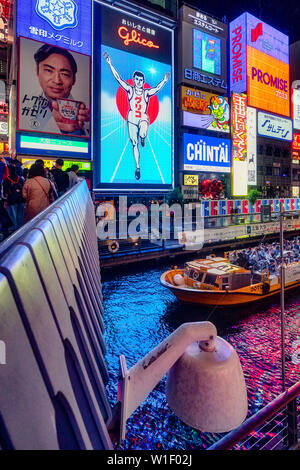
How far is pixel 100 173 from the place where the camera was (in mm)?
22688

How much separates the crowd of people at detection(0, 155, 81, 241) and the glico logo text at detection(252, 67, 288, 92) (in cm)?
3182

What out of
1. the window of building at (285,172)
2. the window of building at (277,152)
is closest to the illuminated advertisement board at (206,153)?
the window of building at (277,152)

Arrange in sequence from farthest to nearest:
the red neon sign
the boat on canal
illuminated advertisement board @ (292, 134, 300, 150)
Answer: illuminated advertisement board @ (292, 134, 300, 150) < the red neon sign < the boat on canal

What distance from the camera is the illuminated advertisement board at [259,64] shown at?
3212 cm

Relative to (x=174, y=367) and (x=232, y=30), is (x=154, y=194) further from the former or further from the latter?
(x=174, y=367)

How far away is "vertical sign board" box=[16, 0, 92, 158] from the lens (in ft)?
63.4

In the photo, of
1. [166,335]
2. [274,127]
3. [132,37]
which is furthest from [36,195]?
[274,127]

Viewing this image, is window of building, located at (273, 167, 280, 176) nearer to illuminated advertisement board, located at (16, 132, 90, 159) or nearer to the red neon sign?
the red neon sign

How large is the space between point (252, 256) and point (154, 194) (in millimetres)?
14420

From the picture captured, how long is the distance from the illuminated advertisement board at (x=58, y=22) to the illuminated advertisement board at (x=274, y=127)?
66.9ft

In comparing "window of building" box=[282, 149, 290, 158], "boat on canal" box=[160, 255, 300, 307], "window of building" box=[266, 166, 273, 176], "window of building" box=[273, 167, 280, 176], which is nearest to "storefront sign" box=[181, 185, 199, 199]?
"window of building" box=[266, 166, 273, 176]

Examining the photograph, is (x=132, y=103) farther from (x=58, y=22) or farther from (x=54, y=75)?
(x=58, y=22)

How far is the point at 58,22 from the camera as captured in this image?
20953 millimetres

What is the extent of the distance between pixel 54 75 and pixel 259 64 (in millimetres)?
24023
